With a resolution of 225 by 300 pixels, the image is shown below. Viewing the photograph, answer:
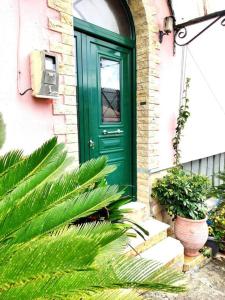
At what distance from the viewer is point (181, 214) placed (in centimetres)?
312

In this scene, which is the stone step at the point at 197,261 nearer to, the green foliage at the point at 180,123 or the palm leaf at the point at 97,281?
the green foliage at the point at 180,123

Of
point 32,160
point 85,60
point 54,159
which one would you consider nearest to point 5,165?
point 32,160

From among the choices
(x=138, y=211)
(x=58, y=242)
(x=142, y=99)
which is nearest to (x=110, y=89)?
(x=142, y=99)

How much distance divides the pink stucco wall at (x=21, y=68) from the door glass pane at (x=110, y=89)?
2.97ft

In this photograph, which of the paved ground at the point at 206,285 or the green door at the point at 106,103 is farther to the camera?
the green door at the point at 106,103

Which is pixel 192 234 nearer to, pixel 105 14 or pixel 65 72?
pixel 65 72

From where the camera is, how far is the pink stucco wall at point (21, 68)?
1872mm

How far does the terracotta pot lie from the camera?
302 centimetres

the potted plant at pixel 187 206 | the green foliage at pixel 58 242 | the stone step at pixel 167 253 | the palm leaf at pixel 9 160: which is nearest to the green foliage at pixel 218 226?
the potted plant at pixel 187 206

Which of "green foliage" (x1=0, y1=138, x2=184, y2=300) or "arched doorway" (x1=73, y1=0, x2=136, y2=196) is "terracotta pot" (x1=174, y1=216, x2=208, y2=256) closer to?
"arched doorway" (x1=73, y1=0, x2=136, y2=196)

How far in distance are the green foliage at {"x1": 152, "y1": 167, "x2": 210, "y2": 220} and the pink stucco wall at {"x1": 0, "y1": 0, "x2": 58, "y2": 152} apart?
73.3 inches

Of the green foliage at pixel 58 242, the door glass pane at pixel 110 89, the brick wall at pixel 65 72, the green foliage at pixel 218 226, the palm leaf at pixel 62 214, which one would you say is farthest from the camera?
the green foliage at pixel 218 226

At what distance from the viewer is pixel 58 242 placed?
756 millimetres

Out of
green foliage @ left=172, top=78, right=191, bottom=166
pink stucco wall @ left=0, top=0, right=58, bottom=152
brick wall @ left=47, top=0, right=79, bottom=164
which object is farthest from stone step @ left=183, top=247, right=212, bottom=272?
pink stucco wall @ left=0, top=0, right=58, bottom=152
